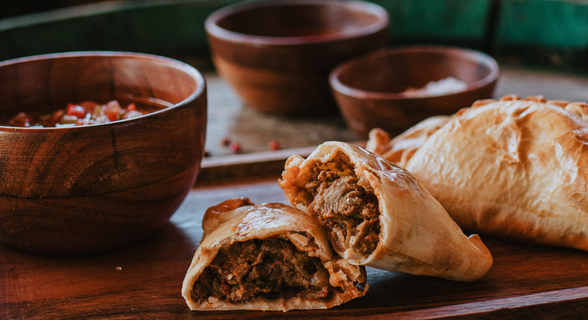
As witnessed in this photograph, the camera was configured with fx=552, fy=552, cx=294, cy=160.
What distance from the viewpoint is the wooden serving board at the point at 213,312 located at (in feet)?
6.52

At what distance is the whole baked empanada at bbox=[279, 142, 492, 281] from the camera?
1878 mm

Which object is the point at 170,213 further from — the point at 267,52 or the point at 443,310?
the point at 267,52

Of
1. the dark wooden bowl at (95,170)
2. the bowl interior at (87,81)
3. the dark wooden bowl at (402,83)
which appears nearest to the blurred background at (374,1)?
the dark wooden bowl at (402,83)

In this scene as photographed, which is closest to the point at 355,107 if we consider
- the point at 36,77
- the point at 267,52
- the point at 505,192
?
the point at 267,52

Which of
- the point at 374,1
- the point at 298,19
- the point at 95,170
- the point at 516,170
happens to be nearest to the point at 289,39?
the point at 298,19

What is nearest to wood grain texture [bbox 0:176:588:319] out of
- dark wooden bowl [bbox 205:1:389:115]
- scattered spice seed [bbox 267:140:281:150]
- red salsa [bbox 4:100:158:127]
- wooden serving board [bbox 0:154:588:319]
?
wooden serving board [bbox 0:154:588:319]

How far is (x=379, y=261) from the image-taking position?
6.23 feet

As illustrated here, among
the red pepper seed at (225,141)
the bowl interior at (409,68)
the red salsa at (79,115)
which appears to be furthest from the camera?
the bowl interior at (409,68)

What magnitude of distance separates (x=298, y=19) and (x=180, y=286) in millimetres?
3368

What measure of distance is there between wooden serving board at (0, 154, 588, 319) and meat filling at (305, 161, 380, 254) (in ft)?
0.90

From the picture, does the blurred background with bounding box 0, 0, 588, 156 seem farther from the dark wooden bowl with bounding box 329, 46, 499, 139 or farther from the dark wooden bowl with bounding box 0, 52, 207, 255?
the dark wooden bowl with bounding box 0, 52, 207, 255

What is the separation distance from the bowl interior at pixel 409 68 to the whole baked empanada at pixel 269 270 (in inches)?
85.0

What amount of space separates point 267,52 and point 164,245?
188 centimetres

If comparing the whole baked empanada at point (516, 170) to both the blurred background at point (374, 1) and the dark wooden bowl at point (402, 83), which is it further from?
the blurred background at point (374, 1)
